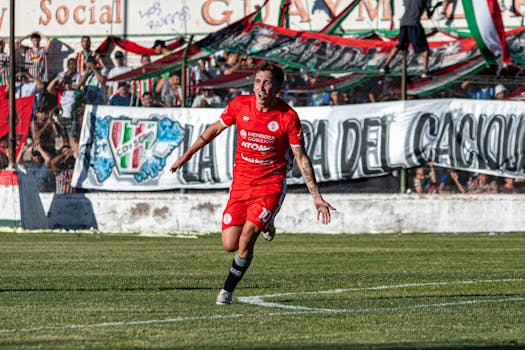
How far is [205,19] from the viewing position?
32219 millimetres

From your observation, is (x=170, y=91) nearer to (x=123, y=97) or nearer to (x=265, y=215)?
(x=123, y=97)

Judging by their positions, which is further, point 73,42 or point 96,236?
point 73,42

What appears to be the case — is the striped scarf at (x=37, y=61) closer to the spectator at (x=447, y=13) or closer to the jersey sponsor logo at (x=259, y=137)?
the spectator at (x=447, y=13)

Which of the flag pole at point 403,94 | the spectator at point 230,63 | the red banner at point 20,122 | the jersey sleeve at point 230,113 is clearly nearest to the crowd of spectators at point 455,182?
the flag pole at point 403,94

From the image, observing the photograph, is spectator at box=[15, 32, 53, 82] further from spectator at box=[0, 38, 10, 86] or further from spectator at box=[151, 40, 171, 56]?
spectator at box=[151, 40, 171, 56]

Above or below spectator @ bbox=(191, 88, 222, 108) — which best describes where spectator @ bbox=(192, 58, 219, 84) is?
above

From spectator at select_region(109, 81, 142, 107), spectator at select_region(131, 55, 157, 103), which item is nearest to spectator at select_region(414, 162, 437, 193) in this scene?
spectator at select_region(131, 55, 157, 103)

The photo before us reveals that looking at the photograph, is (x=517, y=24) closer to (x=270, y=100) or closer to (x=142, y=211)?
(x=142, y=211)

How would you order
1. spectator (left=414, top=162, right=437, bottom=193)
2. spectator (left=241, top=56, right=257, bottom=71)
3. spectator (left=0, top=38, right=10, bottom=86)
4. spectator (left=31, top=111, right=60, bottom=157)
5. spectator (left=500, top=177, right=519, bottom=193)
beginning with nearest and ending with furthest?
spectator (left=500, top=177, right=519, bottom=193) < spectator (left=414, top=162, right=437, bottom=193) < spectator (left=31, top=111, right=60, bottom=157) < spectator (left=0, top=38, right=10, bottom=86) < spectator (left=241, top=56, right=257, bottom=71)

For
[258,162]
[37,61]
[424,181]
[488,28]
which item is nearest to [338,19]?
[488,28]

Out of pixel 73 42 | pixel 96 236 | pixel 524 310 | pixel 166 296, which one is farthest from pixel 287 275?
pixel 73 42

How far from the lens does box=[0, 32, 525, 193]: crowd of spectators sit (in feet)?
80.5

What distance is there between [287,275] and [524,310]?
436cm

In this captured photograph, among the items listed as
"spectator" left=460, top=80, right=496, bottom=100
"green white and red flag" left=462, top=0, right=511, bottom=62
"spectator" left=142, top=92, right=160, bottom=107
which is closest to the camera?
"green white and red flag" left=462, top=0, right=511, bottom=62
